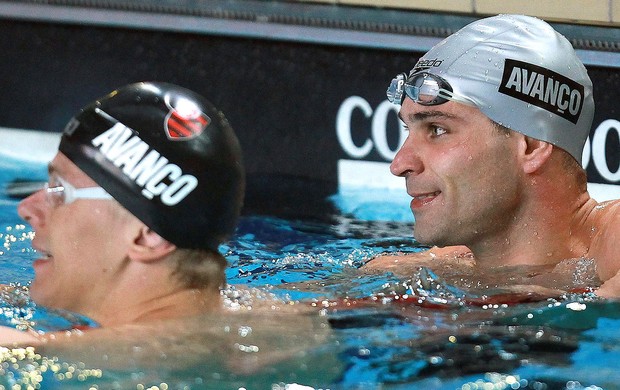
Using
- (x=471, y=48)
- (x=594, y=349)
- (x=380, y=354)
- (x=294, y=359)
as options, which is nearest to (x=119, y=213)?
(x=294, y=359)

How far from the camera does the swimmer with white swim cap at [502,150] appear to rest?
3.28 m

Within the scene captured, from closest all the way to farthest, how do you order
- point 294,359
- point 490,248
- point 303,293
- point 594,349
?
point 294,359 < point 594,349 < point 303,293 < point 490,248

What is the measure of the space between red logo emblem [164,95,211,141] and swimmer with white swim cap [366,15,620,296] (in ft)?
3.14

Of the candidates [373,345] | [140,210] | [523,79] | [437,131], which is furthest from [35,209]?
[523,79]

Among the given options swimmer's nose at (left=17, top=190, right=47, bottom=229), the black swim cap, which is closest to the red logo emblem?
the black swim cap

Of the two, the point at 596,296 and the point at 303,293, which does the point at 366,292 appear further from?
the point at 596,296

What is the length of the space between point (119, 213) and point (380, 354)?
2.21ft

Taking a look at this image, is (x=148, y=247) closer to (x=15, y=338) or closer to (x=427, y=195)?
(x=15, y=338)

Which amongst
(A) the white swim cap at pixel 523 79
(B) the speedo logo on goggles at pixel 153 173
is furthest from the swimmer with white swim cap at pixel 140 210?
(A) the white swim cap at pixel 523 79

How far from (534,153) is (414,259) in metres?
0.63

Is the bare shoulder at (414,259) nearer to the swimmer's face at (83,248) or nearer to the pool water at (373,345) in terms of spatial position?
the pool water at (373,345)

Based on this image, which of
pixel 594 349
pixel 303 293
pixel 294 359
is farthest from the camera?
pixel 303 293

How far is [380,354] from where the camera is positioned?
2.53 meters

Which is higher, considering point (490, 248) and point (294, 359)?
point (490, 248)
